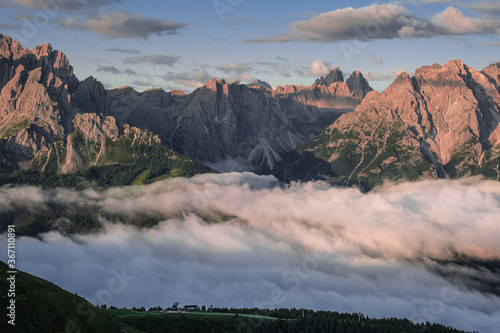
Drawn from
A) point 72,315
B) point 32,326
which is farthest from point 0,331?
point 72,315

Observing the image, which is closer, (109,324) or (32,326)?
(32,326)

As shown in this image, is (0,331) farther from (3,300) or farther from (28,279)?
(28,279)

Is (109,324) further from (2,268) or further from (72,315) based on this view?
(2,268)

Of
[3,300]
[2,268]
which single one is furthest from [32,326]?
[2,268]

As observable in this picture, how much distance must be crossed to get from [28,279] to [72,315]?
14947 mm

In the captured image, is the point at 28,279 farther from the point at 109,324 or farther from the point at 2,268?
the point at 109,324

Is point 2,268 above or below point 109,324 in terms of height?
above

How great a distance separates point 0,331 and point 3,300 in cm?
1034

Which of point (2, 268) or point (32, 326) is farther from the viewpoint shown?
point (2, 268)

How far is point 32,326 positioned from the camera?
160 metres

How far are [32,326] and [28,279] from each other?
17943 millimetres

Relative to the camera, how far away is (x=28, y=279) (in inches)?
6900

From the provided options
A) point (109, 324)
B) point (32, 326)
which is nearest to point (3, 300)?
point (32, 326)

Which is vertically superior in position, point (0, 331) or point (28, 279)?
point (28, 279)
